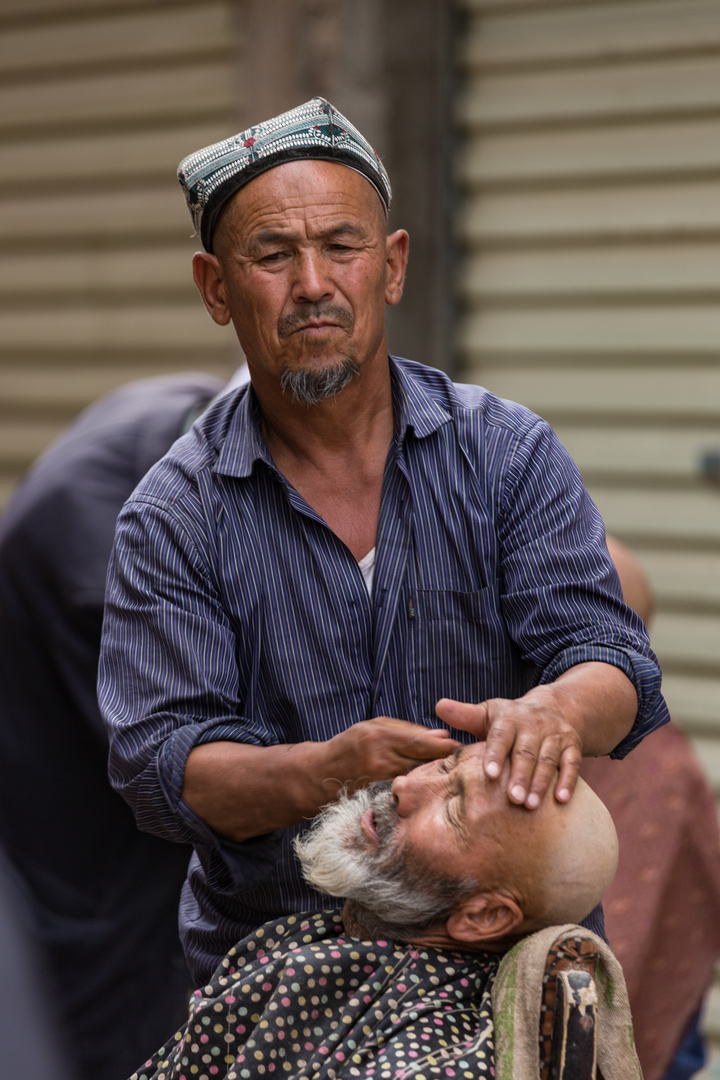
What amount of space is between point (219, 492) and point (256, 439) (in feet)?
0.40

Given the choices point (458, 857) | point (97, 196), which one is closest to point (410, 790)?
point (458, 857)

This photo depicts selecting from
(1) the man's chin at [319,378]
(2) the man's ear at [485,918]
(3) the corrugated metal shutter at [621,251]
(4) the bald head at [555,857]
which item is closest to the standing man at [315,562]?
(1) the man's chin at [319,378]

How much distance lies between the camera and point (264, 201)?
76.2 inches

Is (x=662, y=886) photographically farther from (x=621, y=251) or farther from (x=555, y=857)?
(x=621, y=251)

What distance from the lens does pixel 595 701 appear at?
6.03 feet

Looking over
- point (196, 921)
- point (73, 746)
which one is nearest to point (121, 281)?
point (73, 746)

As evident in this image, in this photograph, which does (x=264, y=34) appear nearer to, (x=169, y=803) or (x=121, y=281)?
(x=121, y=281)

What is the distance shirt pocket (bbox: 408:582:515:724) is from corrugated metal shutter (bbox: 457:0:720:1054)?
2363mm

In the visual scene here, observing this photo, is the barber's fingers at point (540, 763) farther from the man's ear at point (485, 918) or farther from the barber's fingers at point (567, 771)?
the man's ear at point (485, 918)

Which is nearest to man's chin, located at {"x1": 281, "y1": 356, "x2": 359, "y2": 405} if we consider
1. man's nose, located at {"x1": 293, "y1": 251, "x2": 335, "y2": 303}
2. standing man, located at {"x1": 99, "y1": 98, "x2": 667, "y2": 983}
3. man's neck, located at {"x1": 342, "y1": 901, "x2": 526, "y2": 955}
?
standing man, located at {"x1": 99, "y1": 98, "x2": 667, "y2": 983}

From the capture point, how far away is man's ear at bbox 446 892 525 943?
1827 mm

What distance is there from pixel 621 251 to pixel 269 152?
2579 millimetres

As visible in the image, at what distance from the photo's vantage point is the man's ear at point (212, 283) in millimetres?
2070

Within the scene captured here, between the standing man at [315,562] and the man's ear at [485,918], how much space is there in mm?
256
